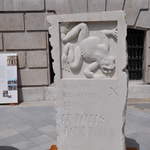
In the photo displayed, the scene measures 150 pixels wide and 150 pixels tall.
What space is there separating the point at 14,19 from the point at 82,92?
207 inches

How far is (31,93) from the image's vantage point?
28.3 feet

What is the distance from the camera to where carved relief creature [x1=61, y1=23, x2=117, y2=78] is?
3846 mm

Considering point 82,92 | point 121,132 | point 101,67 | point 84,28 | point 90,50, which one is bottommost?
point 121,132

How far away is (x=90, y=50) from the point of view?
387 centimetres

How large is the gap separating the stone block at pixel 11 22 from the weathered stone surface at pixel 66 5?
37.0 inches

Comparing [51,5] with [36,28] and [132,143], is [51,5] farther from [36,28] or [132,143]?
[132,143]

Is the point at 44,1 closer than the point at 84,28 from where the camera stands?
No

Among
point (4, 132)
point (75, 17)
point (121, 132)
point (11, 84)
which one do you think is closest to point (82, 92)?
point (121, 132)

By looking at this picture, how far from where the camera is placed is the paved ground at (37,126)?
5148mm

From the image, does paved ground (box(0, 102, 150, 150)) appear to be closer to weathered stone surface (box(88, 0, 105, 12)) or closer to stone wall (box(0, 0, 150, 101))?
stone wall (box(0, 0, 150, 101))

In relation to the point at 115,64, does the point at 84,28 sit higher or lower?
higher

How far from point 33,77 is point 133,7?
375 cm

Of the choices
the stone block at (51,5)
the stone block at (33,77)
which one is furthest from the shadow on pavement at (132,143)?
the stone block at (51,5)

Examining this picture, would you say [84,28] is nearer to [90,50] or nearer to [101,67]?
[90,50]
